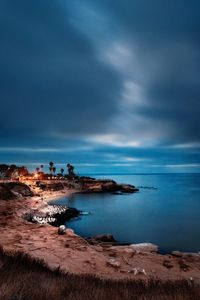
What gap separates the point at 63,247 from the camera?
1664cm

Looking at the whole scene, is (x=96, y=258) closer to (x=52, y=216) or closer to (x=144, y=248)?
(x=144, y=248)

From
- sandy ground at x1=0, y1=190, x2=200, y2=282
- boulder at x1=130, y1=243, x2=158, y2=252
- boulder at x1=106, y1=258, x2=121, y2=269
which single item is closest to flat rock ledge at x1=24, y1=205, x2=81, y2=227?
sandy ground at x1=0, y1=190, x2=200, y2=282

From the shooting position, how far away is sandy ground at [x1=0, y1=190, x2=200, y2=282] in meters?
12.6

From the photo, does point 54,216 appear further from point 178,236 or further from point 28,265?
point 28,265

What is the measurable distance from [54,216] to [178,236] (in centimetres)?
1414

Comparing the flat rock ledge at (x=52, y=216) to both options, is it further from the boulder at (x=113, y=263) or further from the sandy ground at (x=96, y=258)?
the boulder at (x=113, y=263)

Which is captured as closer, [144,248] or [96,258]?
[96,258]

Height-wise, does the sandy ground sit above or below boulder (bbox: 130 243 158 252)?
above

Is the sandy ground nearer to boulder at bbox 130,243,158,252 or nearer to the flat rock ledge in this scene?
boulder at bbox 130,243,158,252

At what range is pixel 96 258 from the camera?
48.0 ft

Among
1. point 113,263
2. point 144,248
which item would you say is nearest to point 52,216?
point 144,248

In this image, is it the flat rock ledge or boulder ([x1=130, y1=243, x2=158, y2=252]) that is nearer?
boulder ([x1=130, y1=243, x2=158, y2=252])

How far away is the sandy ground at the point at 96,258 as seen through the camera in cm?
1259

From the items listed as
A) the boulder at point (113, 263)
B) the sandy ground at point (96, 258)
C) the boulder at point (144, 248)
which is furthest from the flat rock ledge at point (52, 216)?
the boulder at point (113, 263)
